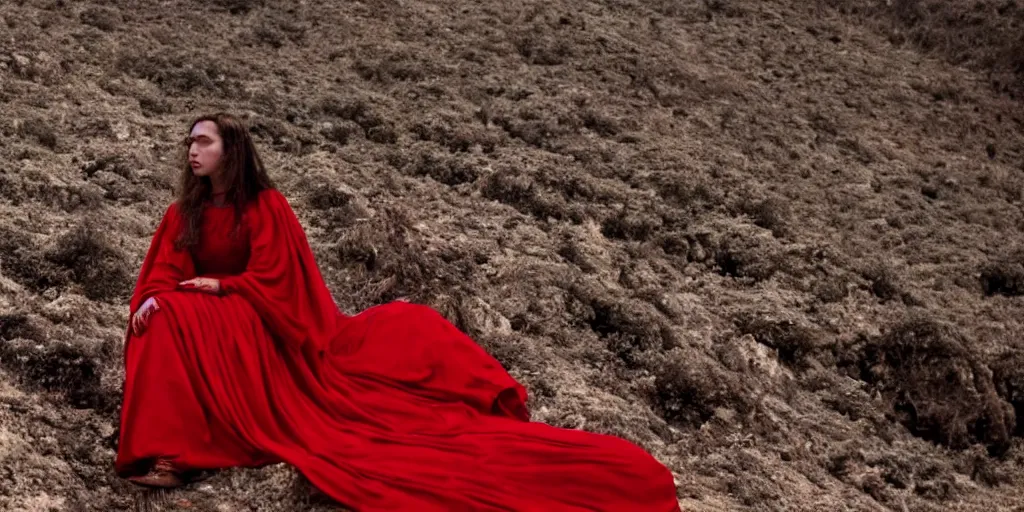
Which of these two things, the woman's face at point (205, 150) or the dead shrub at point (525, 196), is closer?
the woman's face at point (205, 150)

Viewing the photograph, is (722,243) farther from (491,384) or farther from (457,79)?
(491,384)

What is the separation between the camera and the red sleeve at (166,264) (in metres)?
3.17

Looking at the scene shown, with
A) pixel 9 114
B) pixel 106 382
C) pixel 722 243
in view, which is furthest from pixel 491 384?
pixel 9 114

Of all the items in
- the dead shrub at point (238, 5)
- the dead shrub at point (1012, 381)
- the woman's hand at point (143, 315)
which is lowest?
the dead shrub at point (1012, 381)

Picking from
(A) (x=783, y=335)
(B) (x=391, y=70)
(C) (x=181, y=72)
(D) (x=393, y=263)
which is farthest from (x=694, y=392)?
(C) (x=181, y=72)

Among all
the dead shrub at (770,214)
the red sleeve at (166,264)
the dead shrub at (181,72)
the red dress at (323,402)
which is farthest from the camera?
the dead shrub at (181,72)

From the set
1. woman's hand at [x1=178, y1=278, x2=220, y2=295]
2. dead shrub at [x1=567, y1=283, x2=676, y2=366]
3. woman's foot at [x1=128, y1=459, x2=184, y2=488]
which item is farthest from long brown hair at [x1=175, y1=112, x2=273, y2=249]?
dead shrub at [x1=567, y1=283, x2=676, y2=366]

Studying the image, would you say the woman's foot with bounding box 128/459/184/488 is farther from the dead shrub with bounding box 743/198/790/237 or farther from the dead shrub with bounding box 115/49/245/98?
the dead shrub with bounding box 743/198/790/237

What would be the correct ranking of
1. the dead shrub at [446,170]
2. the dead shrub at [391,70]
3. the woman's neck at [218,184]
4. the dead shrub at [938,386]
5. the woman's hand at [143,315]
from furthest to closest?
the dead shrub at [391,70]
the dead shrub at [446,170]
the dead shrub at [938,386]
the woman's neck at [218,184]
the woman's hand at [143,315]

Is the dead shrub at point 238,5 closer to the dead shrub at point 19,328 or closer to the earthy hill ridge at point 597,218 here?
the earthy hill ridge at point 597,218

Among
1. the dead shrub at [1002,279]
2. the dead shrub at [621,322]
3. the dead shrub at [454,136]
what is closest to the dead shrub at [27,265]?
the dead shrub at [621,322]

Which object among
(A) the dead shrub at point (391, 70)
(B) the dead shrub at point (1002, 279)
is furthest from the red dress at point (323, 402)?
(B) the dead shrub at point (1002, 279)

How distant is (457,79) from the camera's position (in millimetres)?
6832

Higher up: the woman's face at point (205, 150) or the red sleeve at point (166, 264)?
the woman's face at point (205, 150)
